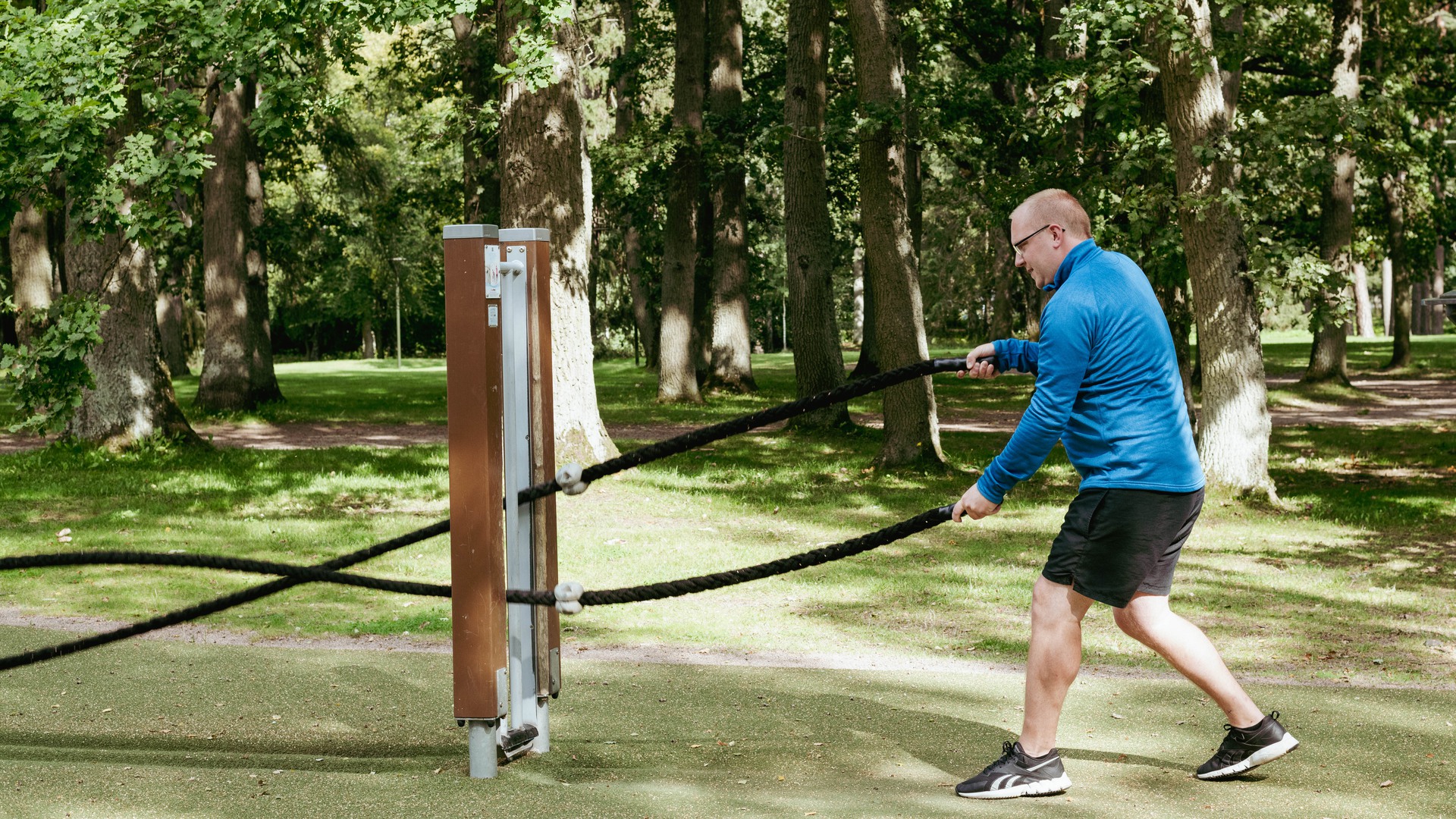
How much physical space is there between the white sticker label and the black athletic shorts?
1.93 meters

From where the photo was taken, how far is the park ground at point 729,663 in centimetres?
421

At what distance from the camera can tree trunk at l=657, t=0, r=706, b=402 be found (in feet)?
80.3

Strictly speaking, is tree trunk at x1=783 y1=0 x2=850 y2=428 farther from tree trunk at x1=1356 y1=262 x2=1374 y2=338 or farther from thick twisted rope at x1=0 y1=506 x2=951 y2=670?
tree trunk at x1=1356 y1=262 x2=1374 y2=338

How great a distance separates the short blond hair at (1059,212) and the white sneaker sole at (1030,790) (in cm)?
Answer: 173

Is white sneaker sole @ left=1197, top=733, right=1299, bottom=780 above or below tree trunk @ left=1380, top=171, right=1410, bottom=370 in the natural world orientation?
below

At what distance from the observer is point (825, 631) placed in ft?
23.3

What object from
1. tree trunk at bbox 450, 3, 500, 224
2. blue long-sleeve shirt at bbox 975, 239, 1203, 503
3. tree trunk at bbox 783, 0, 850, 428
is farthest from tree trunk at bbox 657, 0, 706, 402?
blue long-sleeve shirt at bbox 975, 239, 1203, 503

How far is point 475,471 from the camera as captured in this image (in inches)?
163

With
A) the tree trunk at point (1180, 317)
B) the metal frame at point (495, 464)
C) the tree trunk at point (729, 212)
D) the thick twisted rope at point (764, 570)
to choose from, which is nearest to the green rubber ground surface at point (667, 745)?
the metal frame at point (495, 464)

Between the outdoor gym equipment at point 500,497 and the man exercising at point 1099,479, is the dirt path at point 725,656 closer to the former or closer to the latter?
the man exercising at point 1099,479

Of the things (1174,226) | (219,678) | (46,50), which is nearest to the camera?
(219,678)

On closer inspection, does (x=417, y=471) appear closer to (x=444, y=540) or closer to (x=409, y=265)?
(x=444, y=540)

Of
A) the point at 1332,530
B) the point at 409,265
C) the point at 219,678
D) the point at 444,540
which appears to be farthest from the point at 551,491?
the point at 409,265

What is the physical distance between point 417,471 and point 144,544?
16.3 ft
